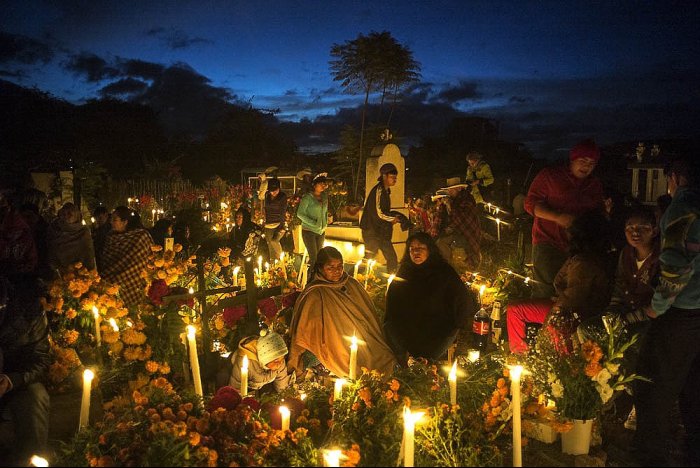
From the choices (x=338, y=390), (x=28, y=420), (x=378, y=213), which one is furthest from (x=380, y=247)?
(x=28, y=420)

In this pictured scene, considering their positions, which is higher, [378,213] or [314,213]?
[378,213]

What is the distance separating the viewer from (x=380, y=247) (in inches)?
287

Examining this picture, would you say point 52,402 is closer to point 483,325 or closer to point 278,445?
point 278,445

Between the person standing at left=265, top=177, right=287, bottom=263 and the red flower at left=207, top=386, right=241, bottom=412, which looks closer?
the red flower at left=207, top=386, right=241, bottom=412

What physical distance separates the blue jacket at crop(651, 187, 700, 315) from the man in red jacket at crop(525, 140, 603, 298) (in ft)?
3.92

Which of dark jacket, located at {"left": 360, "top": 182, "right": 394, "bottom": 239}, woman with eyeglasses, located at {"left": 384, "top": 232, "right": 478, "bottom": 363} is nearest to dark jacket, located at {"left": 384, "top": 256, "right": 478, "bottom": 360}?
woman with eyeglasses, located at {"left": 384, "top": 232, "right": 478, "bottom": 363}

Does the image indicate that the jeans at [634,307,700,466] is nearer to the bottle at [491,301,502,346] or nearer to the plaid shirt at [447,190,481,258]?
the bottle at [491,301,502,346]

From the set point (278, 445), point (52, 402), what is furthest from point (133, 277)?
point (278, 445)

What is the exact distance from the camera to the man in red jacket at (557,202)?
4332 mm

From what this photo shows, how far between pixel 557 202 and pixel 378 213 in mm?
2989

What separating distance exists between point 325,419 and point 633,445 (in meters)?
2.06

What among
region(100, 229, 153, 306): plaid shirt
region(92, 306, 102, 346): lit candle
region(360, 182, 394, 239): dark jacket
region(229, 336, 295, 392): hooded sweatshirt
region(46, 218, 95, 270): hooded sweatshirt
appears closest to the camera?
region(92, 306, 102, 346): lit candle

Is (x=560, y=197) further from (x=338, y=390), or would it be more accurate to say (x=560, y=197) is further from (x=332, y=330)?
(x=338, y=390)

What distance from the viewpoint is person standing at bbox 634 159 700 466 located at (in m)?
2.98
